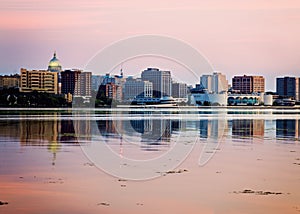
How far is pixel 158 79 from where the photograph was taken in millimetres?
97250

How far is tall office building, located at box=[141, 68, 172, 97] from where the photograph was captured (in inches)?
3417

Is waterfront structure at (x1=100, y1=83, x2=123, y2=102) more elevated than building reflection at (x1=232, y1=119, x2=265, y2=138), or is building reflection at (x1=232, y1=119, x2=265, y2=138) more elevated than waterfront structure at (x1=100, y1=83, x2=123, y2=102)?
waterfront structure at (x1=100, y1=83, x2=123, y2=102)

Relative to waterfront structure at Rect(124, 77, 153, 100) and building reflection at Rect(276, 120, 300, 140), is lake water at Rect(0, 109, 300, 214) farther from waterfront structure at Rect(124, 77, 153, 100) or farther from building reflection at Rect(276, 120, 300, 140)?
waterfront structure at Rect(124, 77, 153, 100)

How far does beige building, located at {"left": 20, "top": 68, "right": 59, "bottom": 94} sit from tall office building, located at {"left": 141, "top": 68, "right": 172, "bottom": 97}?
72.6m

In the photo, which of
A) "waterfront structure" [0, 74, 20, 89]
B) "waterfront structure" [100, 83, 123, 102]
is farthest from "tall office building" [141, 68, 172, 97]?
"waterfront structure" [0, 74, 20, 89]

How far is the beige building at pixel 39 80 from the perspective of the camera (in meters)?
178

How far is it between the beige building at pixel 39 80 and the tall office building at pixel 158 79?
7260 centimetres

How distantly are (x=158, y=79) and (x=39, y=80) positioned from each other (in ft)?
293

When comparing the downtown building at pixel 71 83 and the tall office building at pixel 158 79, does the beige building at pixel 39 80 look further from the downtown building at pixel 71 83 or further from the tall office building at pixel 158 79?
the tall office building at pixel 158 79

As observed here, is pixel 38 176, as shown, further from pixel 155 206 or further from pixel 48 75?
pixel 48 75

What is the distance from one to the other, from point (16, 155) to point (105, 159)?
2.88m

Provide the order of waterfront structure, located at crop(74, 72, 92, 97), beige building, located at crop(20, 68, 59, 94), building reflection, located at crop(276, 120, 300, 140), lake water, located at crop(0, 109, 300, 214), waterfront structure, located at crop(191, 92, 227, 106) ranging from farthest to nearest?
waterfront structure, located at crop(191, 92, 227, 106) → beige building, located at crop(20, 68, 59, 94) → waterfront structure, located at crop(74, 72, 92, 97) → building reflection, located at crop(276, 120, 300, 140) → lake water, located at crop(0, 109, 300, 214)

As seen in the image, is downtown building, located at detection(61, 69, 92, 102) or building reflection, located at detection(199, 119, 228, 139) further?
downtown building, located at detection(61, 69, 92, 102)

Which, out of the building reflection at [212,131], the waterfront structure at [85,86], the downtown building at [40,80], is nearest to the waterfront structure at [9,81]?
the downtown building at [40,80]
